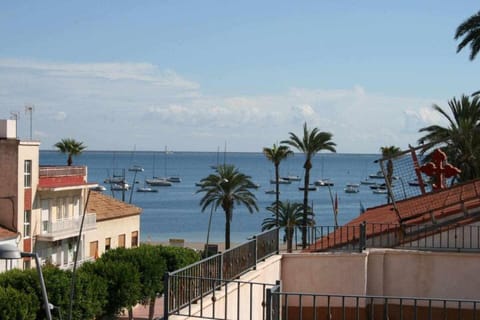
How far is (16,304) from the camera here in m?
30.5

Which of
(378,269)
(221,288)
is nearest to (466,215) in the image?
(378,269)

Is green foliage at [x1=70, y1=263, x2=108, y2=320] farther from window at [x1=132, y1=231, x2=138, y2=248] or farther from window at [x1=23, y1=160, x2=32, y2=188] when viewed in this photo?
window at [x1=132, y1=231, x2=138, y2=248]

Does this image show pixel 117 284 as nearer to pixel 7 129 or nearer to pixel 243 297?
pixel 7 129

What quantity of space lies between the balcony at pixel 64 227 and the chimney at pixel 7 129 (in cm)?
756

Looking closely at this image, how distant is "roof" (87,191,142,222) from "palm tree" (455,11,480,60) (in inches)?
1429

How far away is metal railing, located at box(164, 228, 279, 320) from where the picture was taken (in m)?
11.9

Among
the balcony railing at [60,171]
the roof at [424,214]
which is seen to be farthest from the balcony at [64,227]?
the roof at [424,214]

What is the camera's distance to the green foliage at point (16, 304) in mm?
30219

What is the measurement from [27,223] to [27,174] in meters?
3.32

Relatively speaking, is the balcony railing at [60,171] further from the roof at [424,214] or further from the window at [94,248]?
the roof at [424,214]

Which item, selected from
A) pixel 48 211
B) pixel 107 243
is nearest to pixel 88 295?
pixel 48 211

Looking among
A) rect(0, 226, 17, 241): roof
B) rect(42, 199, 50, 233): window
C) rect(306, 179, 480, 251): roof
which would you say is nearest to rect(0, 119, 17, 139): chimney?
rect(0, 226, 17, 241): roof

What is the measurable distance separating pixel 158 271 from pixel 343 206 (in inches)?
5281

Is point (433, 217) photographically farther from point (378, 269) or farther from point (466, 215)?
point (378, 269)
